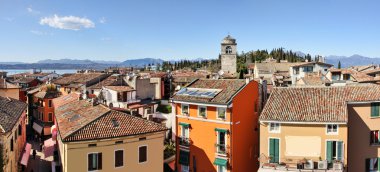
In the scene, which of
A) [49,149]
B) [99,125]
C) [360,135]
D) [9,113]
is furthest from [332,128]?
[49,149]

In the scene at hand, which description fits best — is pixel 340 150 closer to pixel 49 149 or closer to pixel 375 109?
pixel 375 109

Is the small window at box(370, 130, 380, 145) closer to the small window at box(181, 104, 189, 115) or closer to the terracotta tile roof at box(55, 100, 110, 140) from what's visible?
the small window at box(181, 104, 189, 115)

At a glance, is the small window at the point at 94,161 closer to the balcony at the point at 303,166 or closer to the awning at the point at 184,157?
the awning at the point at 184,157

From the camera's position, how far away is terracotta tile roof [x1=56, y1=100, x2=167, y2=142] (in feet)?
79.3

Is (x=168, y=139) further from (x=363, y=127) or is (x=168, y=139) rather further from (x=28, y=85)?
(x=28, y=85)

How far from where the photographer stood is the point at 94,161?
24500 millimetres

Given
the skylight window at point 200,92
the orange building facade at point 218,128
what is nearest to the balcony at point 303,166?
the orange building facade at point 218,128

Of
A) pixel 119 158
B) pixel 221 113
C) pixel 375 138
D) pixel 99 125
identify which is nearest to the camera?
pixel 99 125

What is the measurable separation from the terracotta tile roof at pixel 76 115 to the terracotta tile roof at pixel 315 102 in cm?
1457

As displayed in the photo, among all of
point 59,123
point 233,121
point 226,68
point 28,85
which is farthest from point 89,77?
point 226,68

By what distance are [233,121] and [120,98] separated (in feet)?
71.8

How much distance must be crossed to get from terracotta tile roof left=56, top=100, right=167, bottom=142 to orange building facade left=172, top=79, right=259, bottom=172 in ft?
18.1

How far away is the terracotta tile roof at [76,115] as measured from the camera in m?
25.5

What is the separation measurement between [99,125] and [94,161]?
8.81 feet
